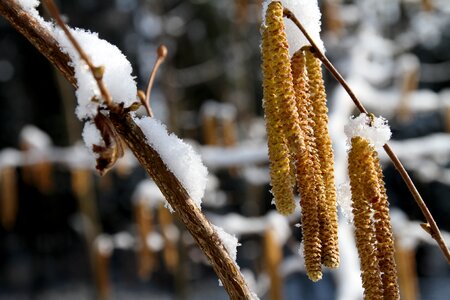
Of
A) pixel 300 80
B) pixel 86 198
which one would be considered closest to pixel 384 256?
pixel 300 80

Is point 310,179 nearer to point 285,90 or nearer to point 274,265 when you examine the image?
point 285,90

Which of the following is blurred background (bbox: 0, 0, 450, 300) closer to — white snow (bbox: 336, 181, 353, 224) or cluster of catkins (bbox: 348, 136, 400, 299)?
white snow (bbox: 336, 181, 353, 224)

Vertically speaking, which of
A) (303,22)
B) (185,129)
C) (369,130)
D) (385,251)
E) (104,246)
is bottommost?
(385,251)

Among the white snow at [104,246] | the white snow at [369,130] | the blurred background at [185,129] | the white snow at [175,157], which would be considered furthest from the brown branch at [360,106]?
the blurred background at [185,129]

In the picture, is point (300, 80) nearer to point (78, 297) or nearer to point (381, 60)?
point (381, 60)


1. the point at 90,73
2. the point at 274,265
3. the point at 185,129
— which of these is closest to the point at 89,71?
the point at 90,73

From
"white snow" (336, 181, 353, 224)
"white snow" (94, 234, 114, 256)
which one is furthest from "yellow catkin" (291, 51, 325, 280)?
"white snow" (94, 234, 114, 256)
